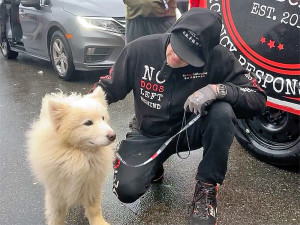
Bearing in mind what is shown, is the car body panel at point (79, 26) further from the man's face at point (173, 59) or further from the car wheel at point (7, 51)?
the man's face at point (173, 59)

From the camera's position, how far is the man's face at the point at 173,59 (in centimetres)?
240

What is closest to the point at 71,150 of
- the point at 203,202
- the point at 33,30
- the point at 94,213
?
the point at 94,213

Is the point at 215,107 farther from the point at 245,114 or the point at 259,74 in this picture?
the point at 259,74

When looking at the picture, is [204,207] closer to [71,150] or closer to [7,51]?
[71,150]

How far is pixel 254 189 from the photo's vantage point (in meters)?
2.99

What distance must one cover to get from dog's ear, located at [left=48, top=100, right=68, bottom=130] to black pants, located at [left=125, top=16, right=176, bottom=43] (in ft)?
7.26

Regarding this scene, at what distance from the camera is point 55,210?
2338mm

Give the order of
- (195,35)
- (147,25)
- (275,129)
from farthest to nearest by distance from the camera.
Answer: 1. (147,25)
2. (275,129)
3. (195,35)

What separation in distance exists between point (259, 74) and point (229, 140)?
2.75 feet

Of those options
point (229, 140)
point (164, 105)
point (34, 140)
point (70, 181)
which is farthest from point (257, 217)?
point (34, 140)

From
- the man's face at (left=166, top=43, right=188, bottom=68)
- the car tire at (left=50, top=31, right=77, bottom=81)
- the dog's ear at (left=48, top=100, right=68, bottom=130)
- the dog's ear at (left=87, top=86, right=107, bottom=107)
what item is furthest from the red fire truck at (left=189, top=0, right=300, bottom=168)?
the car tire at (left=50, top=31, right=77, bottom=81)

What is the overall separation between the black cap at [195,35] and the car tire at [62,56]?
3.84 m

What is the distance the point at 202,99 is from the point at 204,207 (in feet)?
2.38

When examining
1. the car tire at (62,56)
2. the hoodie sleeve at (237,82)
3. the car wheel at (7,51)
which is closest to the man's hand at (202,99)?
the hoodie sleeve at (237,82)
